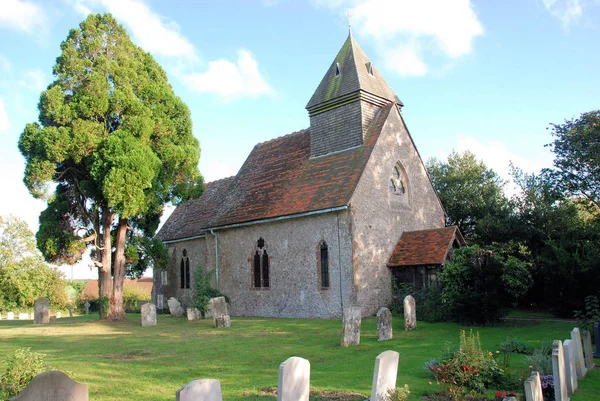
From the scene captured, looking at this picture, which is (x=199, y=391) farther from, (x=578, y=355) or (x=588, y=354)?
(x=588, y=354)

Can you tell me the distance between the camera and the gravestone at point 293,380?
20.6 ft

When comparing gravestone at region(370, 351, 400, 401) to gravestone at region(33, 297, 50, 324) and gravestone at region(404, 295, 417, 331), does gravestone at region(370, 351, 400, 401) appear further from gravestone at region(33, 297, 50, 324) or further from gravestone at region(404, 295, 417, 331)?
gravestone at region(33, 297, 50, 324)

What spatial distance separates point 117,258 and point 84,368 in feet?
43.1

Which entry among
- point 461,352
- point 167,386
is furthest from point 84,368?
point 461,352

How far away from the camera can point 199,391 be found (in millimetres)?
5297

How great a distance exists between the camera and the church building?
21797 millimetres

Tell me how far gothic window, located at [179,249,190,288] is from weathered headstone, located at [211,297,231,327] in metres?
10.8

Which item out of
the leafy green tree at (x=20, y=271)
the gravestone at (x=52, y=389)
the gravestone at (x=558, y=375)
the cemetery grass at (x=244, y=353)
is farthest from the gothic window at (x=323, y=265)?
the leafy green tree at (x=20, y=271)

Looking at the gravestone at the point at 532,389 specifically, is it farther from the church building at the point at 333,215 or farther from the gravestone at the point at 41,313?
the gravestone at the point at 41,313

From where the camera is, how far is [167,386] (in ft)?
29.5

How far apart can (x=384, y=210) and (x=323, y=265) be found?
405 centimetres

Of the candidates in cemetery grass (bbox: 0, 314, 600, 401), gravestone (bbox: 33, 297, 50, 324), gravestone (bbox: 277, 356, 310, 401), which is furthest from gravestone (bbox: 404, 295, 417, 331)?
gravestone (bbox: 33, 297, 50, 324)

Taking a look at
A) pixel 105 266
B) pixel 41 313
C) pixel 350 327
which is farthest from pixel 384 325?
pixel 41 313

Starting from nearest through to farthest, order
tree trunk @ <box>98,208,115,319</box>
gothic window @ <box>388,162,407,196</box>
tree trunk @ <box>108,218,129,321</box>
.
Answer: tree trunk @ <box>98,208,115,319</box>
tree trunk @ <box>108,218,129,321</box>
gothic window @ <box>388,162,407,196</box>
